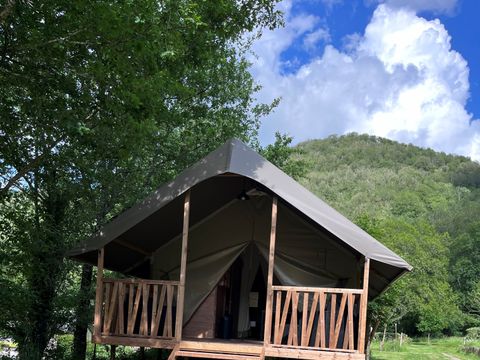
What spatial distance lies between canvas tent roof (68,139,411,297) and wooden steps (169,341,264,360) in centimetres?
179

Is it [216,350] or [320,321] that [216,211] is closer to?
[216,350]

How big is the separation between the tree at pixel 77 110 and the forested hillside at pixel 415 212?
898 cm

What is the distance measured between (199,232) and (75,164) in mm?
2373

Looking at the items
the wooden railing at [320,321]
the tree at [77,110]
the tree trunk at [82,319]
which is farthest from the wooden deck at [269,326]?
the tree trunk at [82,319]

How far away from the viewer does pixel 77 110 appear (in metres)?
8.62

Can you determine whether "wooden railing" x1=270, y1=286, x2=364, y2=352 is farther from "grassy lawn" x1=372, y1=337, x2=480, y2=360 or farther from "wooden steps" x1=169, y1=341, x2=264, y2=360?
"grassy lawn" x1=372, y1=337, x2=480, y2=360

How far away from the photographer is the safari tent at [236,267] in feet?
25.5

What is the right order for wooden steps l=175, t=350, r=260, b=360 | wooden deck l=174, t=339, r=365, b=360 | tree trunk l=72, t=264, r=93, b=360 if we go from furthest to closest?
tree trunk l=72, t=264, r=93, b=360
wooden steps l=175, t=350, r=260, b=360
wooden deck l=174, t=339, r=365, b=360

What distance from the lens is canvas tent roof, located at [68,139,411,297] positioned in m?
8.00

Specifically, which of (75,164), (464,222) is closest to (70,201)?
(75,164)

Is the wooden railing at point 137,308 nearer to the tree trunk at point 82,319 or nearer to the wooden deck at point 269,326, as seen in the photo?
the wooden deck at point 269,326

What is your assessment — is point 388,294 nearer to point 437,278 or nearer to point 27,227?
point 27,227

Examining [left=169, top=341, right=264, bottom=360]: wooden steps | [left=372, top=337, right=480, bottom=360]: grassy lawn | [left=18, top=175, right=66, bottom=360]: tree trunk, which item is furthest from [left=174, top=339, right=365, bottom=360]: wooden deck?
[left=372, top=337, right=480, bottom=360]: grassy lawn

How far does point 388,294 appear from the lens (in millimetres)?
17906
